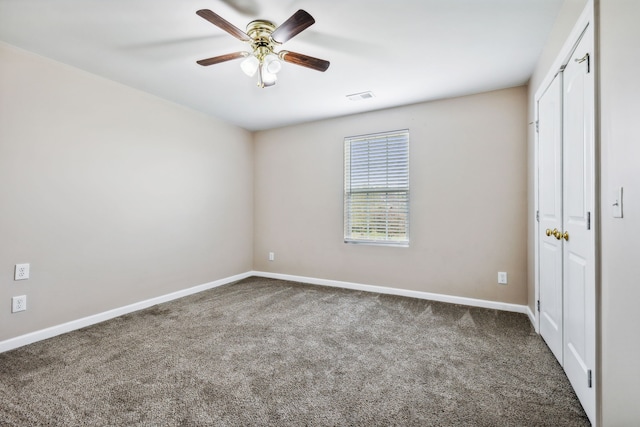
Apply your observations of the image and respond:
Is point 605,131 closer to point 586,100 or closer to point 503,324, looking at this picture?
point 586,100

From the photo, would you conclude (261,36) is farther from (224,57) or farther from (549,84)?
(549,84)

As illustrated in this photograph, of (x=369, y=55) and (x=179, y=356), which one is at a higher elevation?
(x=369, y=55)

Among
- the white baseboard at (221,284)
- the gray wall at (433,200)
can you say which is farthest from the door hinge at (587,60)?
the white baseboard at (221,284)

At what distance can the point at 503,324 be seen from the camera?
283cm

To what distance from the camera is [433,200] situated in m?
3.61

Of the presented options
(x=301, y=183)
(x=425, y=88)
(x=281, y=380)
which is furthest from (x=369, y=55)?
(x=281, y=380)

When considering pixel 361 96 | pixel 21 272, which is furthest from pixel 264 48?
pixel 21 272

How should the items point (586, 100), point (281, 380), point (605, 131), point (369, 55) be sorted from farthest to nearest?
point (369, 55) → point (281, 380) → point (586, 100) → point (605, 131)

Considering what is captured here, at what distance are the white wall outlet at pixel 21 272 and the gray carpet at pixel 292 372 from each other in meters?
0.56

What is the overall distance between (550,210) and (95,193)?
3.99m

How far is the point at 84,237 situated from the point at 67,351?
1029 mm

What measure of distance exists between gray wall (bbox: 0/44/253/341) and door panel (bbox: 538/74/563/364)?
148 inches

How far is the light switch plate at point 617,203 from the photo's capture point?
4.06ft

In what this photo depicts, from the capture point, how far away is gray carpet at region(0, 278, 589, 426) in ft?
5.24
